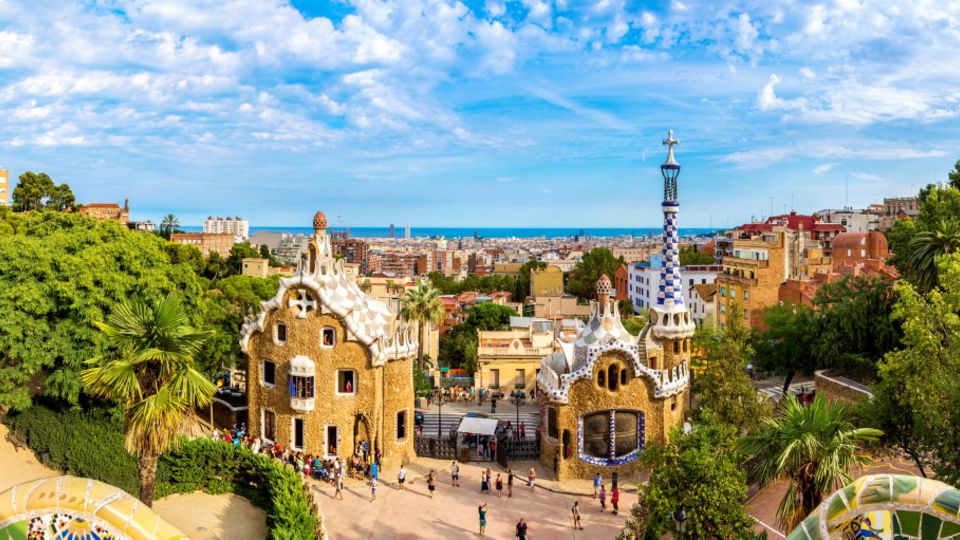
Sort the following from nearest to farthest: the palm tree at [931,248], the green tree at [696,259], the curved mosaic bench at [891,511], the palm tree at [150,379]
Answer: the curved mosaic bench at [891,511] → the palm tree at [150,379] → the palm tree at [931,248] → the green tree at [696,259]

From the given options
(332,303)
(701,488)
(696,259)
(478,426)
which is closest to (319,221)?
(332,303)

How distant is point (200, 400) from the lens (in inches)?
839

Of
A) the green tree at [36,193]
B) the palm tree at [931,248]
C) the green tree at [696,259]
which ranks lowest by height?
the green tree at [696,259]

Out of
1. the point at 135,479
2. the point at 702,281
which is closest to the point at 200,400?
the point at 135,479

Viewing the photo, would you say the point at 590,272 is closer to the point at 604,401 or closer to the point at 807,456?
the point at 604,401

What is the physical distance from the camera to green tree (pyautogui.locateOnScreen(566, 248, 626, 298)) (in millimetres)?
108500

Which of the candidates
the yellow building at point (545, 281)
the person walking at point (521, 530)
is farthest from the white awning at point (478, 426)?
the yellow building at point (545, 281)

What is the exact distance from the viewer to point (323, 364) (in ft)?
109

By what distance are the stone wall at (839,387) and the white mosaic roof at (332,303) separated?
2064 cm

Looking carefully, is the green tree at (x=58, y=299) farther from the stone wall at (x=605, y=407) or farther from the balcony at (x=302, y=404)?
the stone wall at (x=605, y=407)

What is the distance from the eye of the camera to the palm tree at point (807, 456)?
17609 mm

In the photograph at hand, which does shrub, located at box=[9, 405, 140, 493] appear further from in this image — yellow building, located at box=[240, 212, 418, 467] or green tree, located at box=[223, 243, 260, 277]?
green tree, located at box=[223, 243, 260, 277]

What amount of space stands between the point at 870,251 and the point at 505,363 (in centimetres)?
5225

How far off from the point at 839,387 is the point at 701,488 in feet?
68.4
